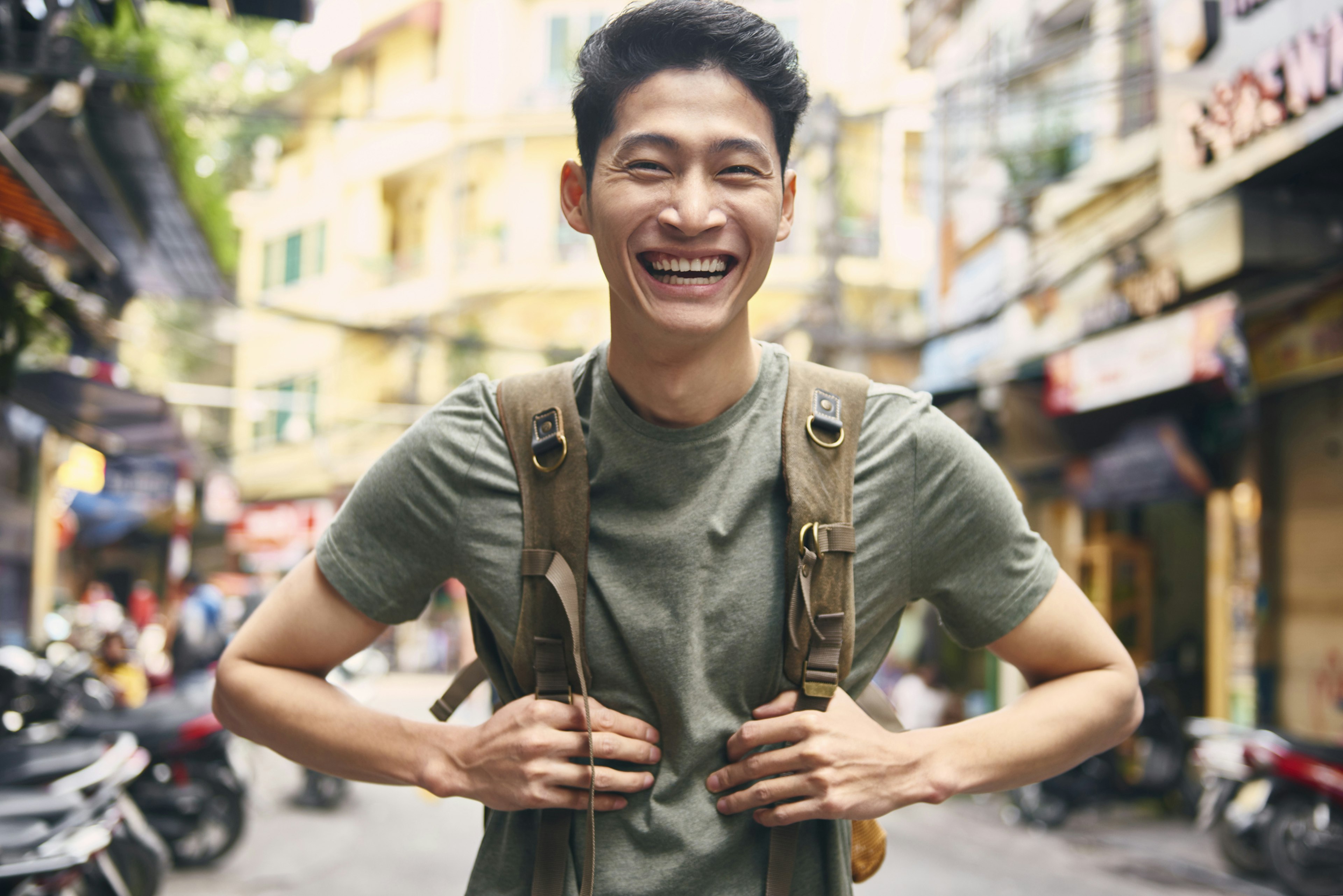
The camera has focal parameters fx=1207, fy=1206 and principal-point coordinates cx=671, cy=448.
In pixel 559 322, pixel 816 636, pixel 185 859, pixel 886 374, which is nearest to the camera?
pixel 816 636

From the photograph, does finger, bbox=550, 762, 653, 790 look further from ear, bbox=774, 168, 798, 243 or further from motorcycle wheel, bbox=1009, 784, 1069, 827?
motorcycle wheel, bbox=1009, 784, 1069, 827

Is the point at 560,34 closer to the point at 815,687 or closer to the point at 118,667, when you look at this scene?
the point at 118,667

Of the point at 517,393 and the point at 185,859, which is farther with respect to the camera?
the point at 185,859

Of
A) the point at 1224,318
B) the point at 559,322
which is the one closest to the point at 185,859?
the point at 1224,318

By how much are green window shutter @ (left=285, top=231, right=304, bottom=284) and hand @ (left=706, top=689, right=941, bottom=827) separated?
2936 centimetres

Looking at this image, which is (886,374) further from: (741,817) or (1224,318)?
(741,817)

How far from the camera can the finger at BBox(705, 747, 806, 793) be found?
1.39 meters

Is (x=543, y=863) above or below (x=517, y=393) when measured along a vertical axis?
below

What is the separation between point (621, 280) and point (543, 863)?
28.0 inches

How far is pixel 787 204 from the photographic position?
5.34 ft

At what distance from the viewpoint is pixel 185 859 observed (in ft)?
23.4

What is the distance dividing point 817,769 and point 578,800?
0.28 metres

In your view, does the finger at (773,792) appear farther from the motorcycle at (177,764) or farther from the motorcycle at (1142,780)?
the motorcycle at (1142,780)

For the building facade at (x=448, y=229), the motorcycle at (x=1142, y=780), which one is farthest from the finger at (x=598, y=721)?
the building facade at (x=448, y=229)
